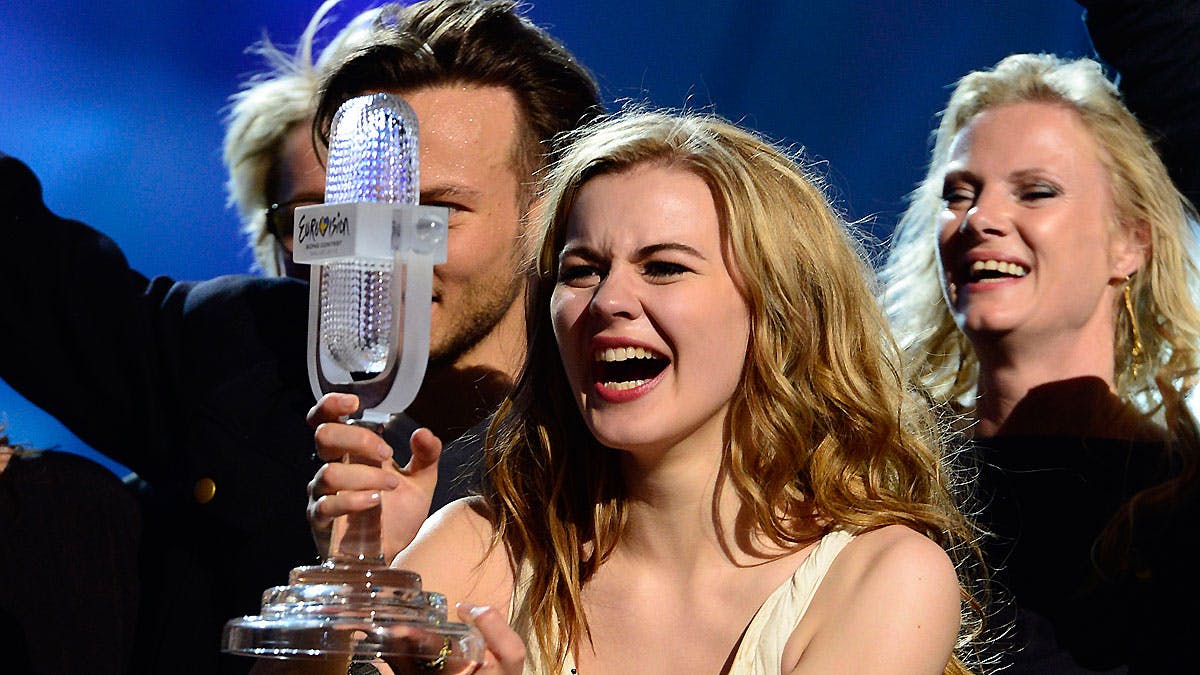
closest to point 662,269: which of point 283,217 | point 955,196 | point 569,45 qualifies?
A: point 955,196

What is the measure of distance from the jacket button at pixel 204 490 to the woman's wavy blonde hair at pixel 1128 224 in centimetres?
139

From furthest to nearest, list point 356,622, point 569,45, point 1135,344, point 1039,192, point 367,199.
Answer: point 569,45 < point 1135,344 < point 1039,192 < point 367,199 < point 356,622

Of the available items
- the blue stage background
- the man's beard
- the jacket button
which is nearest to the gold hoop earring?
the blue stage background

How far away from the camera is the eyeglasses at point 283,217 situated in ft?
9.85

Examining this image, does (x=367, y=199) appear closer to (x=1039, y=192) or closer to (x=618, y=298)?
(x=618, y=298)

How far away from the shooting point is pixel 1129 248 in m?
2.98

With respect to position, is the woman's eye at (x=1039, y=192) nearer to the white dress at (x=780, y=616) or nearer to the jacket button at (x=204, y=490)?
the white dress at (x=780, y=616)

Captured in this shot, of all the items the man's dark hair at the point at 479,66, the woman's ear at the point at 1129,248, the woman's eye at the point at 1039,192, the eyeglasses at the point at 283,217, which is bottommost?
the woman's ear at the point at 1129,248

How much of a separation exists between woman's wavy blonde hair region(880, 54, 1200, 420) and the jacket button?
4.58ft

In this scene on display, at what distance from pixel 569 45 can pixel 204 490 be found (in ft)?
5.00

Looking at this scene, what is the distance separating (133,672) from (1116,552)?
1780 mm

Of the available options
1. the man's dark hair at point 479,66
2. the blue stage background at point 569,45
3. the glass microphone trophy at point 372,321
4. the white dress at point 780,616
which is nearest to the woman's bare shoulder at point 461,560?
the white dress at point 780,616

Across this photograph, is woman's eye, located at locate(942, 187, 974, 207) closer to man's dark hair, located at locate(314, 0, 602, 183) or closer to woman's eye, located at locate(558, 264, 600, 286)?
man's dark hair, located at locate(314, 0, 602, 183)

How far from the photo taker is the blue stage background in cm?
343
